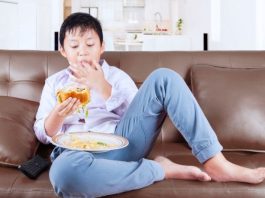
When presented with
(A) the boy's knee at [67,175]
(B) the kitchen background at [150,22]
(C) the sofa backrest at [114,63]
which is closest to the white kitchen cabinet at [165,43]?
(B) the kitchen background at [150,22]

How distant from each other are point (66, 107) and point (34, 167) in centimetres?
23

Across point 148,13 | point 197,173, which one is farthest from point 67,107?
point 148,13

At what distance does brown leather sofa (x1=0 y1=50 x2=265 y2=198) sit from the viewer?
3.87 ft

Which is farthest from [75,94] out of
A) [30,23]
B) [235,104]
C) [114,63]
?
[30,23]

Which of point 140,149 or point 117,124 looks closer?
point 140,149

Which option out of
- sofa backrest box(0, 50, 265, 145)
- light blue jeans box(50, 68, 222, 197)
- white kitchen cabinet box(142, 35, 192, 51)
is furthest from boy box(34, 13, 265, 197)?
white kitchen cabinet box(142, 35, 192, 51)

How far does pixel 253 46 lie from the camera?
2.69 metres

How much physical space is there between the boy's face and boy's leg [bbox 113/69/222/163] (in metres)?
0.36

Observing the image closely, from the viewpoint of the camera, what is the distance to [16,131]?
1.44 meters

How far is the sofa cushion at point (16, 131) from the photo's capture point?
1350 mm

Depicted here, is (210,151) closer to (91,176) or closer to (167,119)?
(91,176)

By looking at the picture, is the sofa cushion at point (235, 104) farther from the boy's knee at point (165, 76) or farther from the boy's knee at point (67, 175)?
the boy's knee at point (67, 175)

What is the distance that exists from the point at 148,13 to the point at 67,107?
580 cm

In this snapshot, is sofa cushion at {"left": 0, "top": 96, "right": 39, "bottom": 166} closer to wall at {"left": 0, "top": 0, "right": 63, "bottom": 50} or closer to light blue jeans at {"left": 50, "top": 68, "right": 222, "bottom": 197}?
light blue jeans at {"left": 50, "top": 68, "right": 222, "bottom": 197}
